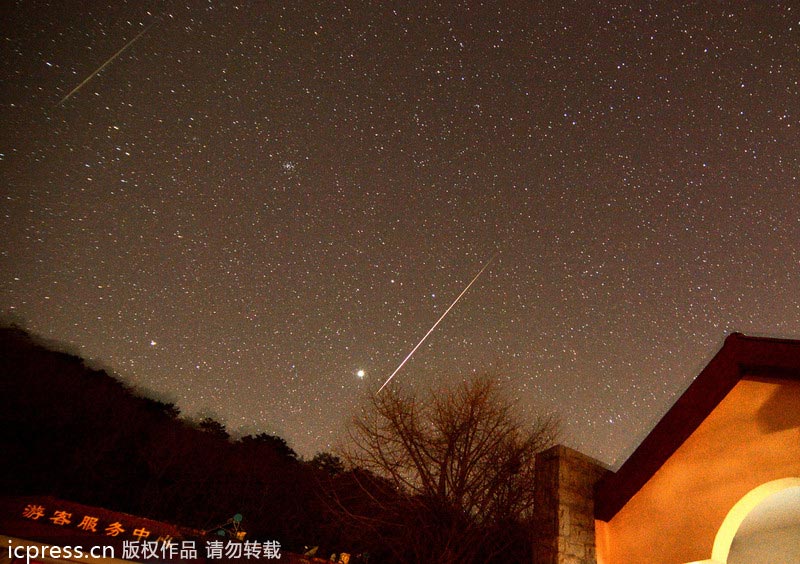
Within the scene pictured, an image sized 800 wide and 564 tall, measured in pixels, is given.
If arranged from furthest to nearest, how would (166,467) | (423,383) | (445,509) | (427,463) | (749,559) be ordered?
(166,467)
(423,383)
(427,463)
(445,509)
(749,559)

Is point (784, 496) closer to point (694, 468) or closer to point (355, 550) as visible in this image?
point (694, 468)

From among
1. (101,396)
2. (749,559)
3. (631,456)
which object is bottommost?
(749,559)

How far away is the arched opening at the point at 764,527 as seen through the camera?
459cm

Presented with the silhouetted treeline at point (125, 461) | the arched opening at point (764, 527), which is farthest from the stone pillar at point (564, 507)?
the silhouetted treeline at point (125, 461)

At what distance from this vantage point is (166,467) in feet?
75.5

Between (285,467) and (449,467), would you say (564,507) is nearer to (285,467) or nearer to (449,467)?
(449,467)

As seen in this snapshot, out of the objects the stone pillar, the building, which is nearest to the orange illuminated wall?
the building

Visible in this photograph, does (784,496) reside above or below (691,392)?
below

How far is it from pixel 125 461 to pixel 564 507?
2442 centimetres

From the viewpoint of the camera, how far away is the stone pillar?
5.47 metres

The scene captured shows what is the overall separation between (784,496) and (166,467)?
2553cm

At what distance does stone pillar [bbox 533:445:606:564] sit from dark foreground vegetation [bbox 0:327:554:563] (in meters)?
3.44

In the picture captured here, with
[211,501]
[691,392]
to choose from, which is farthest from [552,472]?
[211,501]

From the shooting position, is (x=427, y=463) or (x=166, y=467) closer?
(x=427, y=463)
